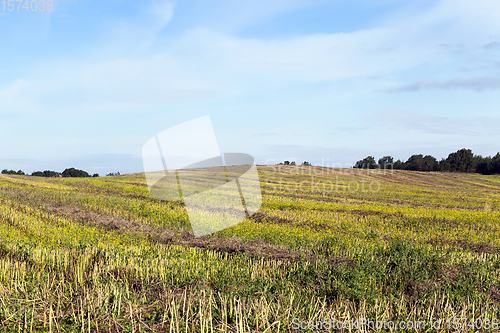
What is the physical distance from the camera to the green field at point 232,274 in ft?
17.1

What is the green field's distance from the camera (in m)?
5.22

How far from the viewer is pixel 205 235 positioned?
1342 centimetres

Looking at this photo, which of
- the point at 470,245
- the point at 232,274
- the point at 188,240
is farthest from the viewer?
the point at 470,245

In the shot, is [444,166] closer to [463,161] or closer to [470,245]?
[463,161]

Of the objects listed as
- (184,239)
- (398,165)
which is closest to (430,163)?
(398,165)

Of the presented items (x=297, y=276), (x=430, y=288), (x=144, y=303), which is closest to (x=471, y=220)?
(x=430, y=288)

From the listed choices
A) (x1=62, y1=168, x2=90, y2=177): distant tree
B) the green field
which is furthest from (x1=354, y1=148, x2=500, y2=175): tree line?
the green field

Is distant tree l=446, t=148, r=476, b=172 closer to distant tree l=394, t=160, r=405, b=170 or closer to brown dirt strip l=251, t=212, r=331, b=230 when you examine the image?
distant tree l=394, t=160, r=405, b=170

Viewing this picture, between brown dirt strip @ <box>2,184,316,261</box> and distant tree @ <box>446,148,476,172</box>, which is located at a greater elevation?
distant tree @ <box>446,148,476,172</box>

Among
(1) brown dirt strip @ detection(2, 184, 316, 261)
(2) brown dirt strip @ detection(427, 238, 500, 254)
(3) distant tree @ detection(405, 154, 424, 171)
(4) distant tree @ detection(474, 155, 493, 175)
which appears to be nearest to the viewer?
(1) brown dirt strip @ detection(2, 184, 316, 261)

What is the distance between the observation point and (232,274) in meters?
7.53

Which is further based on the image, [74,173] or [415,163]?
[415,163]

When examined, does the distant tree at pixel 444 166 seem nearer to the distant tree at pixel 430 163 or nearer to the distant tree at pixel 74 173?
the distant tree at pixel 430 163

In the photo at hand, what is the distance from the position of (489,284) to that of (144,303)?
Result: 7878 millimetres
